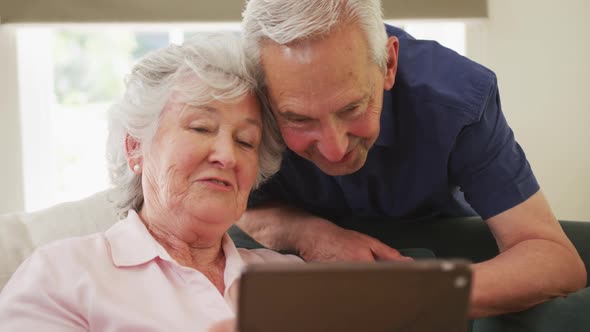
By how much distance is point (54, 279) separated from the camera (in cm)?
133

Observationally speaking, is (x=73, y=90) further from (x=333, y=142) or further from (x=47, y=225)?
(x=333, y=142)

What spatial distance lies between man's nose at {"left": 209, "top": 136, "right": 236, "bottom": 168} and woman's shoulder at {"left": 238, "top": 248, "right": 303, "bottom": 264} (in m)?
0.31

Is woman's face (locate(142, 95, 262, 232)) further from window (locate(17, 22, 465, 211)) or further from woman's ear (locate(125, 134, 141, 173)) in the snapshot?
window (locate(17, 22, 465, 211))

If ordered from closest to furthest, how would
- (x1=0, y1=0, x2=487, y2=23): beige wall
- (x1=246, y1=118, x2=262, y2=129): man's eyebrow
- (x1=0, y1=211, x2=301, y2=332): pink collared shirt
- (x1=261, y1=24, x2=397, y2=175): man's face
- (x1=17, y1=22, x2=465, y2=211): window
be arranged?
(x1=0, y1=211, x2=301, y2=332): pink collared shirt → (x1=261, y1=24, x2=397, y2=175): man's face → (x1=246, y1=118, x2=262, y2=129): man's eyebrow → (x1=0, y1=0, x2=487, y2=23): beige wall → (x1=17, y1=22, x2=465, y2=211): window

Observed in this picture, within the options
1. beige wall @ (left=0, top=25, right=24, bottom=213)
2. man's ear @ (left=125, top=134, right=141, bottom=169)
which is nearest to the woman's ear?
man's ear @ (left=125, top=134, right=141, bottom=169)

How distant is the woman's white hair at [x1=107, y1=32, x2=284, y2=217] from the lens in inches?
58.7

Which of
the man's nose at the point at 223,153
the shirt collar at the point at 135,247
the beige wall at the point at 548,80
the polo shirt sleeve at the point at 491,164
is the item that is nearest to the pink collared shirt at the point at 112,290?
the shirt collar at the point at 135,247

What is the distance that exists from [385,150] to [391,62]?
0.89ft

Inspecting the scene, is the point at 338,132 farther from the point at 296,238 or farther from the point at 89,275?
the point at 89,275

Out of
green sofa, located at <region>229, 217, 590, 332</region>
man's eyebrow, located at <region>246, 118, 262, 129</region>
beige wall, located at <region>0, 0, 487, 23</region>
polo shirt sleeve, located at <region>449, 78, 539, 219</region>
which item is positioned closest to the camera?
man's eyebrow, located at <region>246, 118, 262, 129</region>

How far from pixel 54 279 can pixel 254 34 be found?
64 centimetres

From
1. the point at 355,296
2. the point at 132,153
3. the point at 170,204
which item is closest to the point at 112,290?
the point at 170,204

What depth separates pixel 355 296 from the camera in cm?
77

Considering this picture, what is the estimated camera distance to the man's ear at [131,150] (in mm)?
1581
